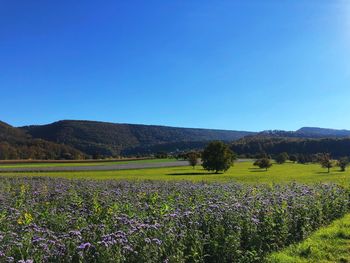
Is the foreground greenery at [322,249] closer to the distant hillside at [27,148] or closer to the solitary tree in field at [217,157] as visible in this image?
the solitary tree in field at [217,157]

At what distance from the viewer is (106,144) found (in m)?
200

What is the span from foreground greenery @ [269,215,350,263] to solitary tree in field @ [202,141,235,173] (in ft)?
148

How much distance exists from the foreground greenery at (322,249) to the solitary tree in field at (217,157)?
4518 cm

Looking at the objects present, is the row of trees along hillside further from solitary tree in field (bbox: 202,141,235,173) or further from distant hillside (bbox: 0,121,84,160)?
solitary tree in field (bbox: 202,141,235,173)

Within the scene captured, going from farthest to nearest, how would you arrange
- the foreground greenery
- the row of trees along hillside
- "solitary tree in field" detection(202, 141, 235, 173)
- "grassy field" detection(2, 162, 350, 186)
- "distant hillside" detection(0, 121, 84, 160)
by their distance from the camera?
1. the row of trees along hillside
2. "distant hillside" detection(0, 121, 84, 160)
3. "solitary tree in field" detection(202, 141, 235, 173)
4. "grassy field" detection(2, 162, 350, 186)
5. the foreground greenery

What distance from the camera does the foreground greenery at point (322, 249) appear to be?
875cm

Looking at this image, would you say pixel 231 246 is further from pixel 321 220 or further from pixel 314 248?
pixel 321 220

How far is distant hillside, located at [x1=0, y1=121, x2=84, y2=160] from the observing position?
416 ft

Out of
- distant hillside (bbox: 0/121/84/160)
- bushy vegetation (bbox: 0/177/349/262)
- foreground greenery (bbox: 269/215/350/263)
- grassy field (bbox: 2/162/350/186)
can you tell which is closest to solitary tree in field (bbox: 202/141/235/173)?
grassy field (bbox: 2/162/350/186)

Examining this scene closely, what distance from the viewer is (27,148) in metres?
143

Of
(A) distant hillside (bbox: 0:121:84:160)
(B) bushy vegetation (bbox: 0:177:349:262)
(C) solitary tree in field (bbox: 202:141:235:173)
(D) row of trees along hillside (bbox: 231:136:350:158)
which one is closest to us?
(B) bushy vegetation (bbox: 0:177:349:262)

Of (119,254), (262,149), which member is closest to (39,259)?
(119,254)

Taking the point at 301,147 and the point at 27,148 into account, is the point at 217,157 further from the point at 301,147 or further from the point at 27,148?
the point at 27,148

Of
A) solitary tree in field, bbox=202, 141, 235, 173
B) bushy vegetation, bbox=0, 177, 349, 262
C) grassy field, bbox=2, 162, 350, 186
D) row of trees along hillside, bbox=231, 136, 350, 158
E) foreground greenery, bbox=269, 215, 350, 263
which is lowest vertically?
foreground greenery, bbox=269, 215, 350, 263
